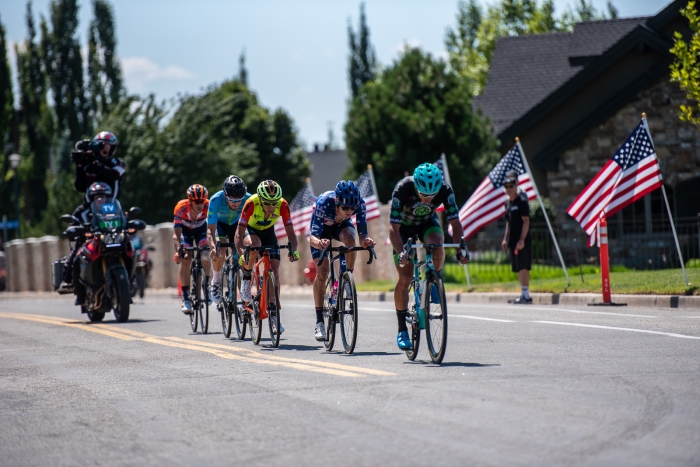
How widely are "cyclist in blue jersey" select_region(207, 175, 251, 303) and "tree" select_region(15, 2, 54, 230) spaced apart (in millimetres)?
46656

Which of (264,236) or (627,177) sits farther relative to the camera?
(627,177)

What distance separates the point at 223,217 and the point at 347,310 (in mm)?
3510

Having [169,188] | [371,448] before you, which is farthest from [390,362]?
[169,188]

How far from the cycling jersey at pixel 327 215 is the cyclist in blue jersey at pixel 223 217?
217 centimetres

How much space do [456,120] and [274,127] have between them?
3832 centimetres

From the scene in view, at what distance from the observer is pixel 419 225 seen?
386 inches

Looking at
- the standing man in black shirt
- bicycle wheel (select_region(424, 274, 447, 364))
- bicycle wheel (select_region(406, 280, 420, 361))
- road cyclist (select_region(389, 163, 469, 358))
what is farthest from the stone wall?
bicycle wheel (select_region(424, 274, 447, 364))

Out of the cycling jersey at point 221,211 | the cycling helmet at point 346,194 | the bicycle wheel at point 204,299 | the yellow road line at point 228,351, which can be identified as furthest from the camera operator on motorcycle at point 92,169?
the cycling helmet at point 346,194

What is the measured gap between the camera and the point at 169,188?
1609 inches

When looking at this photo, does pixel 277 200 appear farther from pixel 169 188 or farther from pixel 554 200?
pixel 169 188

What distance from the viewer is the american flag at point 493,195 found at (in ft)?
65.1

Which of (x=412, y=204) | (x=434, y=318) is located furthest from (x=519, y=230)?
(x=434, y=318)

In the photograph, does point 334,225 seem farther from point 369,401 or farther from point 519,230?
point 519,230

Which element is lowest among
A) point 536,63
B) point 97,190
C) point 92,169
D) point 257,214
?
point 257,214
